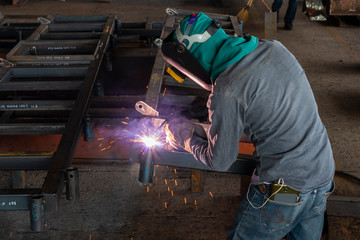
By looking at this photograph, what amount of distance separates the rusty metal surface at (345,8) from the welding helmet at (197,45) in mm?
A: 6827

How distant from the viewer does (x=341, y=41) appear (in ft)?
23.9

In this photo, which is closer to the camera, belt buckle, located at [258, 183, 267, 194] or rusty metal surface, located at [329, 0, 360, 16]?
belt buckle, located at [258, 183, 267, 194]

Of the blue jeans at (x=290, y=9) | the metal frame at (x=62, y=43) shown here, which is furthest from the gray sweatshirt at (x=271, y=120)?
the blue jeans at (x=290, y=9)

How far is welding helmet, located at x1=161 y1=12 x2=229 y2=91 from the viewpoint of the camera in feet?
5.87

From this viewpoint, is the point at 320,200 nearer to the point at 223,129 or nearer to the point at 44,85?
the point at 223,129

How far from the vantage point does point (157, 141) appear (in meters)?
2.42

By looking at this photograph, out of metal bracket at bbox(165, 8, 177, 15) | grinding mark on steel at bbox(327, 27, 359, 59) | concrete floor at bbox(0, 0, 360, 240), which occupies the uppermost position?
metal bracket at bbox(165, 8, 177, 15)

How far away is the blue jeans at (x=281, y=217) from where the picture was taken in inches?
78.6

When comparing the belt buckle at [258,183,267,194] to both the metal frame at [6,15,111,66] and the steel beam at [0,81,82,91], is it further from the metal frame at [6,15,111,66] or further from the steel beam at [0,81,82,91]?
the metal frame at [6,15,111,66]

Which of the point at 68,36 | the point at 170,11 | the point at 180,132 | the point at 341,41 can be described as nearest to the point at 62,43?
the point at 68,36

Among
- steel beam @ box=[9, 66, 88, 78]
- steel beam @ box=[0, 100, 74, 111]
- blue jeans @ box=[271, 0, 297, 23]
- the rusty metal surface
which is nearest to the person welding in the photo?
steel beam @ box=[0, 100, 74, 111]

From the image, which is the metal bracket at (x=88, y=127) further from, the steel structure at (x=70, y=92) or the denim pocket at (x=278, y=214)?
the denim pocket at (x=278, y=214)

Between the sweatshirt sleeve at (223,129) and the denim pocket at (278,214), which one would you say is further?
the denim pocket at (278,214)

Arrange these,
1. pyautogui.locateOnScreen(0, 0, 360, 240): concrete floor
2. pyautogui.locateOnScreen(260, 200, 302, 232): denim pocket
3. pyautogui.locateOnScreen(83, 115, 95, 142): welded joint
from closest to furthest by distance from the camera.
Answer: pyautogui.locateOnScreen(260, 200, 302, 232): denim pocket
pyautogui.locateOnScreen(0, 0, 360, 240): concrete floor
pyautogui.locateOnScreen(83, 115, 95, 142): welded joint
